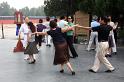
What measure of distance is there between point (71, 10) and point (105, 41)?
58.0 ft

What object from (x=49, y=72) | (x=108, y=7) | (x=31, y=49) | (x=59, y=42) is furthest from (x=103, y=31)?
(x=108, y=7)

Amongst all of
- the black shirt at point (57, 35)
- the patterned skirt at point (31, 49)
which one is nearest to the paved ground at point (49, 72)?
the patterned skirt at point (31, 49)

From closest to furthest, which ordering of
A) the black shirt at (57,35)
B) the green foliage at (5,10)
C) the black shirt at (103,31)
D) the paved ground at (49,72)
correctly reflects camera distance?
the paved ground at (49,72) < the black shirt at (57,35) < the black shirt at (103,31) < the green foliage at (5,10)

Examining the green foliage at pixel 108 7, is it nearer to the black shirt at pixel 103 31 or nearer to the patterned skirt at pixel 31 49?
the patterned skirt at pixel 31 49

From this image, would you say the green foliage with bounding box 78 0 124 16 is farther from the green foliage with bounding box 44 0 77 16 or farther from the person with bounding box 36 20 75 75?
the person with bounding box 36 20 75 75

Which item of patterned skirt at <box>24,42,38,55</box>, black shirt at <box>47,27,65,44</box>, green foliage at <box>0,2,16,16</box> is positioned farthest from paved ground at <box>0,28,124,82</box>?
green foliage at <box>0,2,16,16</box>

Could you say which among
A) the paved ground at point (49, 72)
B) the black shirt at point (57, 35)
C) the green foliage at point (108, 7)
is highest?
the green foliage at point (108, 7)

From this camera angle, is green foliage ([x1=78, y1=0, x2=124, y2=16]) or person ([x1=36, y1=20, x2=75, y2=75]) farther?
green foliage ([x1=78, y1=0, x2=124, y2=16])

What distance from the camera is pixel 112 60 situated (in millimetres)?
15273

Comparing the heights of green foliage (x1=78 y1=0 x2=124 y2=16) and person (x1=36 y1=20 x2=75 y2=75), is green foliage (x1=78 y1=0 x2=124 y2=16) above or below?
above

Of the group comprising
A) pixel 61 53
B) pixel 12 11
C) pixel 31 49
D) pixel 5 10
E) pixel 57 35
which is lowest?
pixel 31 49

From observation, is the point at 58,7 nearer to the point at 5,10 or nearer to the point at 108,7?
the point at 108,7

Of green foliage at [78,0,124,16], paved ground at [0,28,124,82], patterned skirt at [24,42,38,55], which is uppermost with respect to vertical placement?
green foliage at [78,0,124,16]

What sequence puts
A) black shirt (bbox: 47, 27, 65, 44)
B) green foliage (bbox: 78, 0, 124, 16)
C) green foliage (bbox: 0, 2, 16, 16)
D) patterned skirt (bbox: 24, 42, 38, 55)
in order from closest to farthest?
black shirt (bbox: 47, 27, 65, 44), patterned skirt (bbox: 24, 42, 38, 55), green foliage (bbox: 78, 0, 124, 16), green foliage (bbox: 0, 2, 16, 16)
